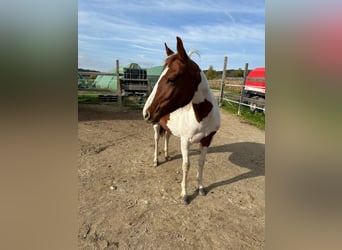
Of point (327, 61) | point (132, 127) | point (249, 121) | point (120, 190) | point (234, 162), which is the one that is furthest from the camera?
point (249, 121)

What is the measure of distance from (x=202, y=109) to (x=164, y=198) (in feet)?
4.20

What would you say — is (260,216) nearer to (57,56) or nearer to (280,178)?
(280,178)

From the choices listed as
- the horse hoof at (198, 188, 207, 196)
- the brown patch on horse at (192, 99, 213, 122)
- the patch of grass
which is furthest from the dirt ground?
the patch of grass

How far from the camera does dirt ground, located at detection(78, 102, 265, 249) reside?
222 centimetres

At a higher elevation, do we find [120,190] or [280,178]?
[280,178]

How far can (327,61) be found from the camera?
426 millimetres

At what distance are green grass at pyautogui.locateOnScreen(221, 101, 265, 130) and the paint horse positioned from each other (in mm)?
4428

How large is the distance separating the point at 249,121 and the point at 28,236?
7.62 meters

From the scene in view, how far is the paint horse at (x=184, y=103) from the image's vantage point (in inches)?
88.2

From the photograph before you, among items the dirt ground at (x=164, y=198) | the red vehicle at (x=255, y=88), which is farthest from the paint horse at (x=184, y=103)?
the red vehicle at (x=255, y=88)

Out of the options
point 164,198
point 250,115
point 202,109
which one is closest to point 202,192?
point 164,198

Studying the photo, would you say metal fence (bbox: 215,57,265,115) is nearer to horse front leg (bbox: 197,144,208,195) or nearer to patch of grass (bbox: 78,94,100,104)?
horse front leg (bbox: 197,144,208,195)

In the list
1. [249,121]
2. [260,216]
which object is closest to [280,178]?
[260,216]

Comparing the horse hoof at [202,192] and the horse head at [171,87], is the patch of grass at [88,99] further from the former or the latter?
the horse head at [171,87]
